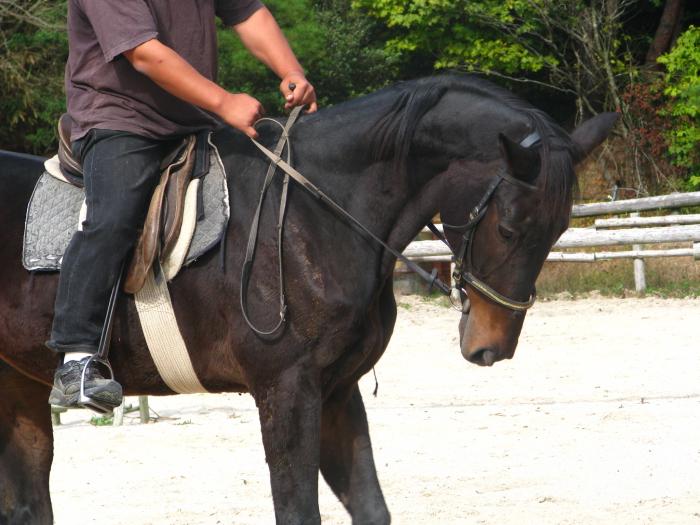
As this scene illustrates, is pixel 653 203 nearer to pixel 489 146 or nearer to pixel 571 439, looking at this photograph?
pixel 571 439

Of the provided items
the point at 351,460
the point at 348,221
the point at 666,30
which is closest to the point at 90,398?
the point at 351,460

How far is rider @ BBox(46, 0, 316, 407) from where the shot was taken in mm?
3789

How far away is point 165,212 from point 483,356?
1237 millimetres

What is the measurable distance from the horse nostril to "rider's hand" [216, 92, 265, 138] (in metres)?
1.09

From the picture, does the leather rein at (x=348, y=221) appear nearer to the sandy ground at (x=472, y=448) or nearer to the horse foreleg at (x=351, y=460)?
the horse foreleg at (x=351, y=460)

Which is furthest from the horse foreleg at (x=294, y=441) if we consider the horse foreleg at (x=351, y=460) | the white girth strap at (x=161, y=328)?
the white girth strap at (x=161, y=328)

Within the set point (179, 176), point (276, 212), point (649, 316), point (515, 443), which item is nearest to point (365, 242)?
point (276, 212)

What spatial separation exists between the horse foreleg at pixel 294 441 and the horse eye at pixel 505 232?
0.81 m

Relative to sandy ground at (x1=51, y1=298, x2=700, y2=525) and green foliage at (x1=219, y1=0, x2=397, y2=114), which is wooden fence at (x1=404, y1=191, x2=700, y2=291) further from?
green foliage at (x1=219, y1=0, x2=397, y2=114)

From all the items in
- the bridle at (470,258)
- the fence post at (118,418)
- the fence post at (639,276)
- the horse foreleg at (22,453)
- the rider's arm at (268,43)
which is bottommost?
the fence post at (639,276)

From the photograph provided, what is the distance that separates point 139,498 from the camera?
6113mm

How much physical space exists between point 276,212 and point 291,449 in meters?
0.83

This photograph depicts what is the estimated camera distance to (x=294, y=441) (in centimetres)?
372

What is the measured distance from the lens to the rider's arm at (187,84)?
376cm
